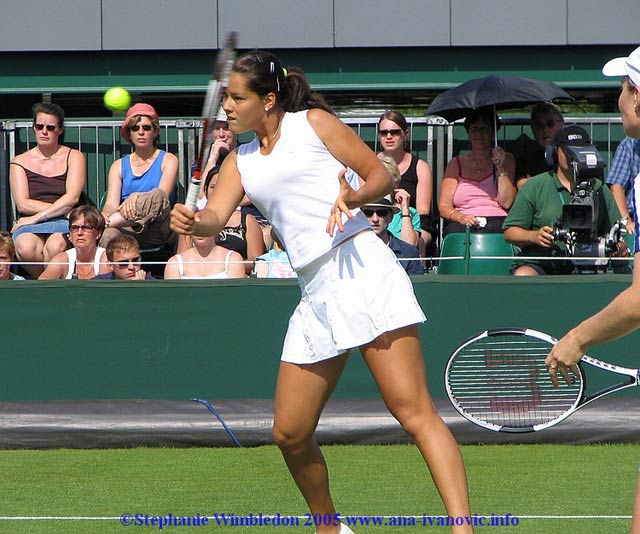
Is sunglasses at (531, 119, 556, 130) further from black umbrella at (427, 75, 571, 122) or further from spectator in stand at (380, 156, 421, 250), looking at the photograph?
spectator in stand at (380, 156, 421, 250)

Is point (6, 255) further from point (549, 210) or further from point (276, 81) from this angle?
point (276, 81)

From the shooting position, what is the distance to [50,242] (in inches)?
317

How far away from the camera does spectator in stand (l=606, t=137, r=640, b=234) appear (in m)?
8.04

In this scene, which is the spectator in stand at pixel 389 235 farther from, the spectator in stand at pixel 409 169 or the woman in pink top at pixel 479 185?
the woman in pink top at pixel 479 185

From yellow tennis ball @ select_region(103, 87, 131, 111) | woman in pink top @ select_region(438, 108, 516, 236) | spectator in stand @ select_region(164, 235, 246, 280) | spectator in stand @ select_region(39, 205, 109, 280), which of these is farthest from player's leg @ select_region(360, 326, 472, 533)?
yellow tennis ball @ select_region(103, 87, 131, 111)

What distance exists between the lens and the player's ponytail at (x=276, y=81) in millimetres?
4184

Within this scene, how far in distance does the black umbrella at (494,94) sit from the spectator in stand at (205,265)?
2225 millimetres

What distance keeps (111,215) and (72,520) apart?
12.0 feet

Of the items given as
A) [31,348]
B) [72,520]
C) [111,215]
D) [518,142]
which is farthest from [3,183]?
[72,520]

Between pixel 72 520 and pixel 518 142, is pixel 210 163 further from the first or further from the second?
pixel 72 520

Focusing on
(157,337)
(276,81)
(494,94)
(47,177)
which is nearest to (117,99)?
(47,177)

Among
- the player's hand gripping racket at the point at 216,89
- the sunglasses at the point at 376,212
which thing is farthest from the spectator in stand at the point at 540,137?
the player's hand gripping racket at the point at 216,89

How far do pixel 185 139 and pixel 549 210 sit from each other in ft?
10.7

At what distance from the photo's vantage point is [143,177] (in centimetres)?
854
